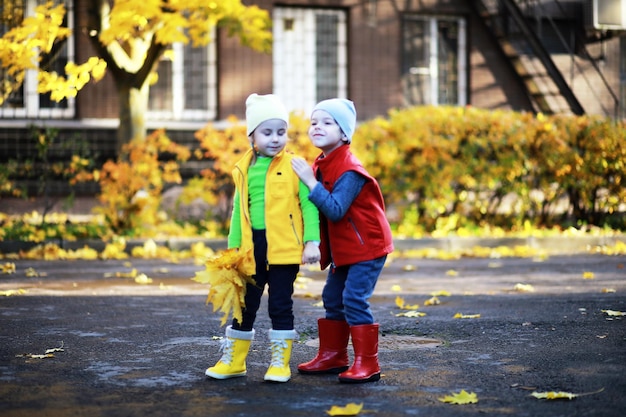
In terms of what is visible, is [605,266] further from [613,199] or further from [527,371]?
[527,371]

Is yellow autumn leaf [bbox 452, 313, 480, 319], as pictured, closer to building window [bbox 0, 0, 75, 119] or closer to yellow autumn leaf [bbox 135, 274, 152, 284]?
yellow autumn leaf [bbox 135, 274, 152, 284]

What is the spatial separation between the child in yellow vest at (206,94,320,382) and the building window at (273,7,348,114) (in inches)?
A: 589

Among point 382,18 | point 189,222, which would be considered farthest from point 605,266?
point 382,18

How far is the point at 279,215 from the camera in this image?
205 inches

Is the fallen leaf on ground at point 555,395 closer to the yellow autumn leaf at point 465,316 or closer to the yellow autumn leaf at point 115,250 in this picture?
the yellow autumn leaf at point 465,316

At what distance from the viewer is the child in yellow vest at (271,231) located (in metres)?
5.20

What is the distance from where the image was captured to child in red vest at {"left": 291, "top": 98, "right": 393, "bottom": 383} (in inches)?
206

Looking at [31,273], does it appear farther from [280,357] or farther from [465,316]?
[280,357]

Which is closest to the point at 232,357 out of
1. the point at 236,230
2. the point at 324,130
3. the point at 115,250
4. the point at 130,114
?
the point at 236,230

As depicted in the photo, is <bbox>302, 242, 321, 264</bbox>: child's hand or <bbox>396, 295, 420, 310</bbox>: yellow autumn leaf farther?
<bbox>396, 295, 420, 310</bbox>: yellow autumn leaf

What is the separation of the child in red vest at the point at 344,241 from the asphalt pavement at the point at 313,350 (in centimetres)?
16

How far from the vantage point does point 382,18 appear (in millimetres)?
20547

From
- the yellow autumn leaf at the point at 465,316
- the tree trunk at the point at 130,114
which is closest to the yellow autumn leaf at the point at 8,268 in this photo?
the tree trunk at the point at 130,114

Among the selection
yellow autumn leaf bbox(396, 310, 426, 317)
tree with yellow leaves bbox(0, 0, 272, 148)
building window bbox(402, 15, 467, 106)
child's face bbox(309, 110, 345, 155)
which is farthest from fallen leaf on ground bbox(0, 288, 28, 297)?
building window bbox(402, 15, 467, 106)
